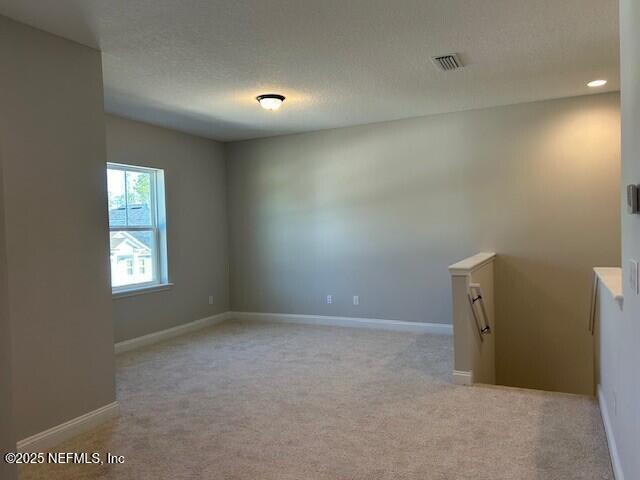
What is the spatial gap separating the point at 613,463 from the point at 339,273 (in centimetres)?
391

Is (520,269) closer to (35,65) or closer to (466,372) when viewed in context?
(466,372)

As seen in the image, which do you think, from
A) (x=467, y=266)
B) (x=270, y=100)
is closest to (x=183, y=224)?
(x=270, y=100)

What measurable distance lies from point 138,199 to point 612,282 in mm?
4692

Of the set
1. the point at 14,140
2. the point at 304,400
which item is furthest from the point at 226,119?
the point at 304,400

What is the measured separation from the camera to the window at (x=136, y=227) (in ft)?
16.9

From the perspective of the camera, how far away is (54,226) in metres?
Answer: 2.91

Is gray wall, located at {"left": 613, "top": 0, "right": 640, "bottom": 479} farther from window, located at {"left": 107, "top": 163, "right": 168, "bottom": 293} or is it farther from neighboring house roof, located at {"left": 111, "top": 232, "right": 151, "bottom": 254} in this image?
neighboring house roof, located at {"left": 111, "top": 232, "right": 151, "bottom": 254}

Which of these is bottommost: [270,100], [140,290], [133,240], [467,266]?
[140,290]

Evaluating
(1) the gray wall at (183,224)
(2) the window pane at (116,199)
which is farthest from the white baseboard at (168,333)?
(2) the window pane at (116,199)

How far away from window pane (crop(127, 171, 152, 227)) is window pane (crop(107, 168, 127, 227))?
8 centimetres

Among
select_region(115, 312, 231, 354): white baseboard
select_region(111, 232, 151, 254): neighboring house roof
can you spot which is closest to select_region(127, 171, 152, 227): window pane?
select_region(111, 232, 151, 254): neighboring house roof

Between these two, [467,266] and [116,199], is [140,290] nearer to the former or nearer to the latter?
[116,199]

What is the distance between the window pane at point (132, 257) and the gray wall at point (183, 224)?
21 cm

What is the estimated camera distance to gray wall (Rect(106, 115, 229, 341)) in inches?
204
